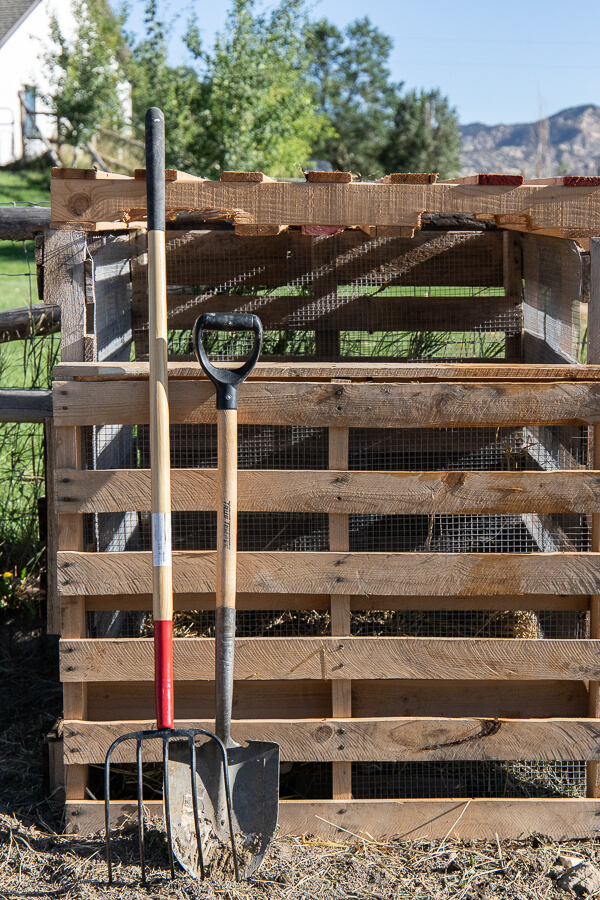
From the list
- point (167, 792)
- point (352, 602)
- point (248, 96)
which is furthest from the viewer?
point (248, 96)

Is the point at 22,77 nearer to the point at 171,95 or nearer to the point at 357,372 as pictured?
the point at 171,95

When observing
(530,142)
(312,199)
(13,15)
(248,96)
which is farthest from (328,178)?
(530,142)

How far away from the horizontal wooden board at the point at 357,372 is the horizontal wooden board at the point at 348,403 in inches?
1.3

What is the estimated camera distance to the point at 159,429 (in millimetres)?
2230

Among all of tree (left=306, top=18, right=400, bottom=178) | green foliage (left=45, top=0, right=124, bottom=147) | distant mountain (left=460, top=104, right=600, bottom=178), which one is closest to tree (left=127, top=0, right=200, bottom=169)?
green foliage (left=45, top=0, right=124, bottom=147)

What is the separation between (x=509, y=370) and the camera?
7.80 ft

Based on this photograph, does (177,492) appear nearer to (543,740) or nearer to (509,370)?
(509,370)

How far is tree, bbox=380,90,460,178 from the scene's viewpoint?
33562mm

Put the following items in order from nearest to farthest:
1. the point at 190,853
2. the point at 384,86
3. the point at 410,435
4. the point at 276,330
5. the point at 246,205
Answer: the point at 190,853
the point at 246,205
the point at 410,435
the point at 276,330
the point at 384,86

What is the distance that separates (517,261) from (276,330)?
1222 mm

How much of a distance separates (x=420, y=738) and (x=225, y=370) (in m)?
1.34

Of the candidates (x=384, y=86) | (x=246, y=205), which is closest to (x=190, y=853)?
(x=246, y=205)

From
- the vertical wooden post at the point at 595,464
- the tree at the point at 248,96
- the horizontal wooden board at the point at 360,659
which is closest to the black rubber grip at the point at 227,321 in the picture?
the horizontal wooden board at the point at 360,659

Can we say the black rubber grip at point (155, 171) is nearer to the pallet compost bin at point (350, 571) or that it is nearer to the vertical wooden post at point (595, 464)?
the pallet compost bin at point (350, 571)
